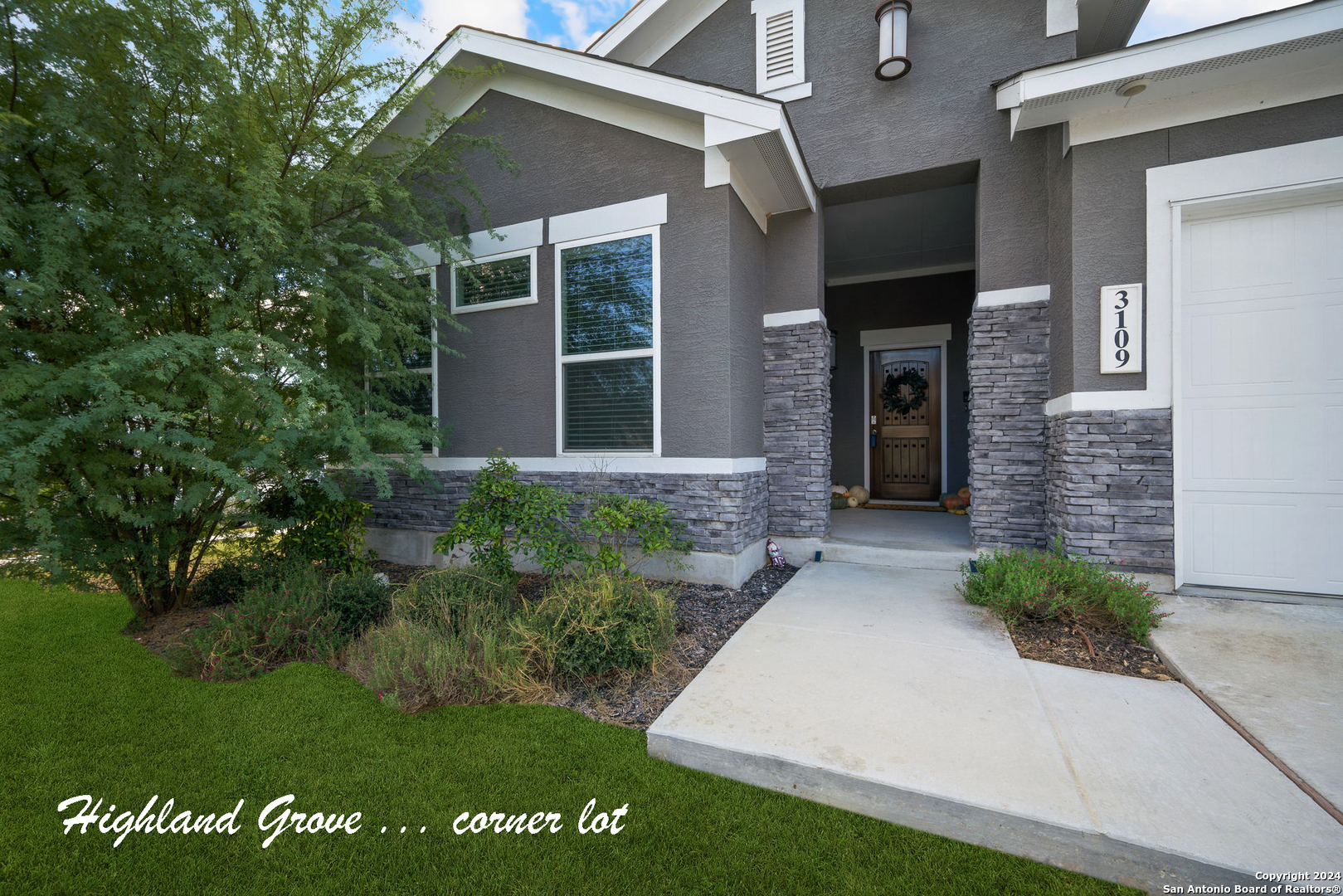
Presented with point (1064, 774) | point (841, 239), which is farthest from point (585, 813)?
point (841, 239)

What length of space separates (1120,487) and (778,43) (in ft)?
17.1

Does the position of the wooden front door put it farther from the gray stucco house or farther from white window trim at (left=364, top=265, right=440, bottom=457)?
white window trim at (left=364, top=265, right=440, bottom=457)

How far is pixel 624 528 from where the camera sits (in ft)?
12.0

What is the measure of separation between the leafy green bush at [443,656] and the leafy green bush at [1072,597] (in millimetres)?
2999

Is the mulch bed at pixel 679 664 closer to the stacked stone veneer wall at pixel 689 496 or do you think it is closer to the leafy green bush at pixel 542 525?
the stacked stone veneer wall at pixel 689 496

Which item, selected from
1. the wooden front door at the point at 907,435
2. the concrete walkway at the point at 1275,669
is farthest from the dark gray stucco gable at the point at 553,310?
the wooden front door at the point at 907,435

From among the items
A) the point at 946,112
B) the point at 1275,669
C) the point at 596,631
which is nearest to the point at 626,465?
the point at 596,631

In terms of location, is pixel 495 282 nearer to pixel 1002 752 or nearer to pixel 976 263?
pixel 976 263

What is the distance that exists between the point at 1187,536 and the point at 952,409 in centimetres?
427

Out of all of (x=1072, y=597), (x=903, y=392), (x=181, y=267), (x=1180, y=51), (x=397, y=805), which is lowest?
(x=397, y=805)

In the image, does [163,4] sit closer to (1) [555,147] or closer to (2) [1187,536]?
(1) [555,147]

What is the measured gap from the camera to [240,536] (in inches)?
173

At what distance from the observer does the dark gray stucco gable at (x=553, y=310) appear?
4.40 m

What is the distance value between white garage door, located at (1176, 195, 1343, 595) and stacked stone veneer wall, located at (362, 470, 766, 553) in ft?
10.1
